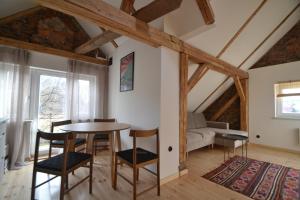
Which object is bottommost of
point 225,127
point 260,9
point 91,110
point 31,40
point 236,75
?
point 225,127

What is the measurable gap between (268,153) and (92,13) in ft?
15.2

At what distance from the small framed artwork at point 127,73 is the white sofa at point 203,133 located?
1.70 meters

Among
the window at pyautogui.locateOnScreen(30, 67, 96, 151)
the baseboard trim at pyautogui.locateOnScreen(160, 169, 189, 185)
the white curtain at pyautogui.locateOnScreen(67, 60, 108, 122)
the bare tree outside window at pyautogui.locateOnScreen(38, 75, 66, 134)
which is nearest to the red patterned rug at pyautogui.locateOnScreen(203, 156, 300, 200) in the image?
the baseboard trim at pyautogui.locateOnScreen(160, 169, 189, 185)

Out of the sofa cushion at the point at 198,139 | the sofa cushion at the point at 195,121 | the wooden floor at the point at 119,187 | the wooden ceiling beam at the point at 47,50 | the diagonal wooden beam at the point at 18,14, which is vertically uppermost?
the diagonal wooden beam at the point at 18,14

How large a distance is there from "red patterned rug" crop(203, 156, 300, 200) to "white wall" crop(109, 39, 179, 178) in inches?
32.2

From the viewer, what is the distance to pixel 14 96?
270 centimetres

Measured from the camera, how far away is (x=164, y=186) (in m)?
2.09

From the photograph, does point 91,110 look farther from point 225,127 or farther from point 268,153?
point 268,153

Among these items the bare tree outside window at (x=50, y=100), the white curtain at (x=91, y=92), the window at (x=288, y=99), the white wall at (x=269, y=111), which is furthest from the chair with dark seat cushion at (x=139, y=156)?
the window at (x=288, y=99)

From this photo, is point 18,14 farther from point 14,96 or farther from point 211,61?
point 211,61

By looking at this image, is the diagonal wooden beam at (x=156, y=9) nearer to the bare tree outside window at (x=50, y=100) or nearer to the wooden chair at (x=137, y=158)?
the wooden chair at (x=137, y=158)

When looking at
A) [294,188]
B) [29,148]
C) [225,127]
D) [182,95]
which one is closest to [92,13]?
[182,95]

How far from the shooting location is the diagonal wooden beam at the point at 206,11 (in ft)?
6.24

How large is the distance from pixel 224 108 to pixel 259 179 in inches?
107
